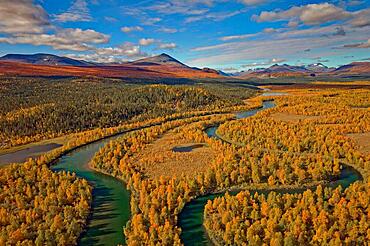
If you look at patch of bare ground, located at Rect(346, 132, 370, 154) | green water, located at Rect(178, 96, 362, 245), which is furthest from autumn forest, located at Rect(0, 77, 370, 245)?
patch of bare ground, located at Rect(346, 132, 370, 154)

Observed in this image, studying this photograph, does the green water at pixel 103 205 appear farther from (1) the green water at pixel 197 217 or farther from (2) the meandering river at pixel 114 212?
(1) the green water at pixel 197 217

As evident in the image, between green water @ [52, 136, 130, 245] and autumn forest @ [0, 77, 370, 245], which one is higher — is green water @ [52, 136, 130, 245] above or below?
below

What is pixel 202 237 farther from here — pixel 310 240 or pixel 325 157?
pixel 325 157

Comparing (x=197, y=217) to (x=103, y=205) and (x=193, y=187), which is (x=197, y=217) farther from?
(x=103, y=205)

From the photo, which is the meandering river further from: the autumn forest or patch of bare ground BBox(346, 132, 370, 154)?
patch of bare ground BBox(346, 132, 370, 154)

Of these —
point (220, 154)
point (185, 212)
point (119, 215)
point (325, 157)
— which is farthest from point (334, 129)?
point (119, 215)

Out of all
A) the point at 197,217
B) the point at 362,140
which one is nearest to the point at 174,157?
the point at 197,217

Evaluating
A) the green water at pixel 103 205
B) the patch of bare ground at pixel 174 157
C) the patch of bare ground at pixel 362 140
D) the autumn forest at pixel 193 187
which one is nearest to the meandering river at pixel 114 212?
the green water at pixel 103 205
